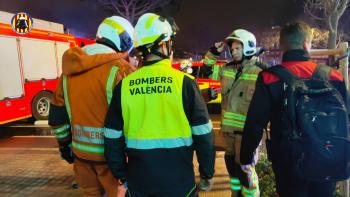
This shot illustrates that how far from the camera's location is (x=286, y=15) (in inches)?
1276

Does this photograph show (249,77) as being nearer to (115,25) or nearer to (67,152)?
(115,25)

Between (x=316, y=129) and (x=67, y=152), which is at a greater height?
(x=316, y=129)

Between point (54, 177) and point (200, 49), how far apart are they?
34.0 meters

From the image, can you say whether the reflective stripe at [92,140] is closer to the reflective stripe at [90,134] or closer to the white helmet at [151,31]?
the reflective stripe at [90,134]

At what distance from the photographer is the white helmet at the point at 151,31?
85.0 inches

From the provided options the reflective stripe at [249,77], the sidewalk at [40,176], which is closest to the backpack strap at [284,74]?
the reflective stripe at [249,77]

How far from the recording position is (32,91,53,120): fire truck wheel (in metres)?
9.52

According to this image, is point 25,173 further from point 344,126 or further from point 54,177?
point 344,126

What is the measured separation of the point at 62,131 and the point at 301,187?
6.84 ft

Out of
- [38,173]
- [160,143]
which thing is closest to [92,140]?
[160,143]

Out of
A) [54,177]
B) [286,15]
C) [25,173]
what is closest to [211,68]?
[54,177]

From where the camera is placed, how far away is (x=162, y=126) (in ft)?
6.70

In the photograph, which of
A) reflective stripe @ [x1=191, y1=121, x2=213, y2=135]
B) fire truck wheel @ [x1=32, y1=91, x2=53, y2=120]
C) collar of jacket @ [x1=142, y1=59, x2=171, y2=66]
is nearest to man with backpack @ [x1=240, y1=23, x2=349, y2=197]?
reflective stripe @ [x1=191, y1=121, x2=213, y2=135]

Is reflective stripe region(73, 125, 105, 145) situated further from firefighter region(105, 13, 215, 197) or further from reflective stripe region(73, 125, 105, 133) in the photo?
firefighter region(105, 13, 215, 197)
